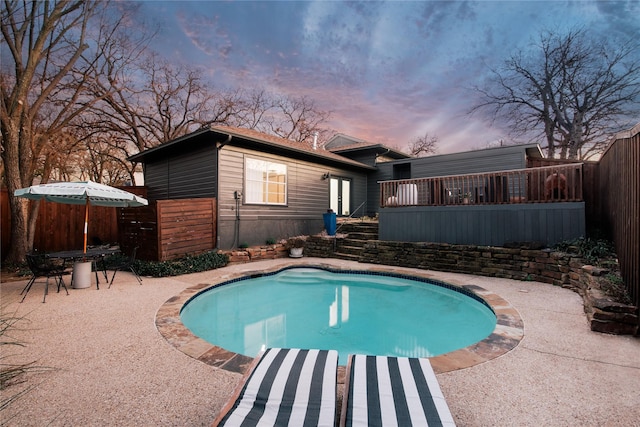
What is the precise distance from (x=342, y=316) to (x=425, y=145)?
23.0 m

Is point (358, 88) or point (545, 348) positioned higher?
point (358, 88)

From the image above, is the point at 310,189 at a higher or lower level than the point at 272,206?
higher

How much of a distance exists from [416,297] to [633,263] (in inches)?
124

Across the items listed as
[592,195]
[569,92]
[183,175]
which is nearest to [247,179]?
[183,175]

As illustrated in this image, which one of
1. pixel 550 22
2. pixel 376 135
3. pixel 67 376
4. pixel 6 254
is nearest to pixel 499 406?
pixel 67 376

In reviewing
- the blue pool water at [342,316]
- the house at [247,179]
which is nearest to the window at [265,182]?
the house at [247,179]

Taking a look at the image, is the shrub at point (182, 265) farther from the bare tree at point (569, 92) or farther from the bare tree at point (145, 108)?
the bare tree at point (569, 92)

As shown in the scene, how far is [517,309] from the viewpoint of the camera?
4230mm

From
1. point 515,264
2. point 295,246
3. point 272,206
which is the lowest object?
point 515,264

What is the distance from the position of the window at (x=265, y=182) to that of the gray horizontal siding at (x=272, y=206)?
0.17 meters

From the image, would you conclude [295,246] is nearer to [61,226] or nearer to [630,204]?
[61,226]

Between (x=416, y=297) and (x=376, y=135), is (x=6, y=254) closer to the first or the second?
(x=416, y=297)

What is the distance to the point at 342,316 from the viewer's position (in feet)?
16.3

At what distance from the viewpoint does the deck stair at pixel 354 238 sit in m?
9.08
